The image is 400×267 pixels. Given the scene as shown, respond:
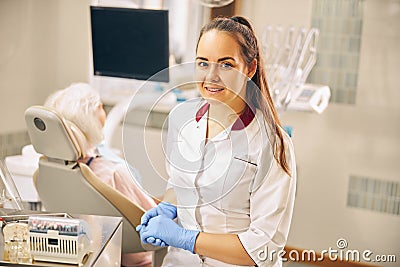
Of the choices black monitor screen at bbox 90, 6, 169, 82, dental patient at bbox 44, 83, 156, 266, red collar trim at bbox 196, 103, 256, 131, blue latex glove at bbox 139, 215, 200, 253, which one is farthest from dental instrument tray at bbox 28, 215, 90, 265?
black monitor screen at bbox 90, 6, 169, 82

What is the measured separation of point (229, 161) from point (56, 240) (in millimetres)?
585

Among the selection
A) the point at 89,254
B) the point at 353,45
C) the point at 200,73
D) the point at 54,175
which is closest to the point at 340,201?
the point at 353,45

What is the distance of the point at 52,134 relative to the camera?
7.34ft

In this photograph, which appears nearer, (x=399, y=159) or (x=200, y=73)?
(x=200, y=73)

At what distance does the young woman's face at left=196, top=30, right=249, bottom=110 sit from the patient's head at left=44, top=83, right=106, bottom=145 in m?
1.02

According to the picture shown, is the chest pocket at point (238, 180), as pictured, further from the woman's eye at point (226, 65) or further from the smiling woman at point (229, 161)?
the woman's eye at point (226, 65)

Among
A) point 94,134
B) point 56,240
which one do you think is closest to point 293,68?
point 94,134

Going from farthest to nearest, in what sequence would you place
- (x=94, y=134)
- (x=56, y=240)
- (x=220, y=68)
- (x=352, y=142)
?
(x=352, y=142) → (x=94, y=134) → (x=220, y=68) → (x=56, y=240)

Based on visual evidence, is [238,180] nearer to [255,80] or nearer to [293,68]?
[255,80]

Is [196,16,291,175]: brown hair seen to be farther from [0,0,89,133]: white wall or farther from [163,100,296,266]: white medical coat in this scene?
[0,0,89,133]: white wall

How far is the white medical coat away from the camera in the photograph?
168cm

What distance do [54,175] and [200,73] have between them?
3.16ft

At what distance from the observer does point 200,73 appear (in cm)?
170

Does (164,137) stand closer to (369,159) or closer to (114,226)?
(114,226)
